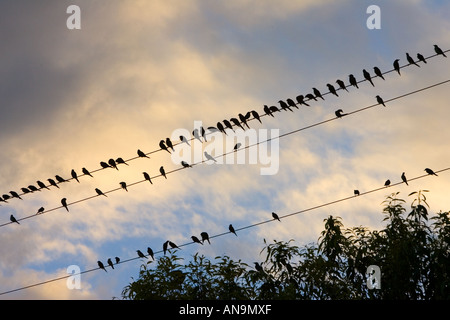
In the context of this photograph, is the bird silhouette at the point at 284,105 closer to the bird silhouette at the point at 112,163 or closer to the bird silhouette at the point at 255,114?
the bird silhouette at the point at 255,114

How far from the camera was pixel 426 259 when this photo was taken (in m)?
25.0

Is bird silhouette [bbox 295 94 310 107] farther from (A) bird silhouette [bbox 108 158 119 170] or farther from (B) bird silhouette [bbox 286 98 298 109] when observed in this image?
(A) bird silhouette [bbox 108 158 119 170]

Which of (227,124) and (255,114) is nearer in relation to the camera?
(255,114)

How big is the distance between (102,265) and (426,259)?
413 inches

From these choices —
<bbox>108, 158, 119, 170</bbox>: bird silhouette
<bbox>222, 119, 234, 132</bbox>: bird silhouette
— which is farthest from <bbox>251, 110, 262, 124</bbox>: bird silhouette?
<bbox>108, 158, 119, 170</bbox>: bird silhouette

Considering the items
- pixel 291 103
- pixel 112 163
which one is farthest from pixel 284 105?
pixel 112 163

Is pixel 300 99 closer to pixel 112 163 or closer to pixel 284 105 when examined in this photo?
pixel 284 105

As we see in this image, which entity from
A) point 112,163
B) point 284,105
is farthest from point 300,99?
point 112,163

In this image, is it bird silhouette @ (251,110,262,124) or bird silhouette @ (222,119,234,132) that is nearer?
bird silhouette @ (251,110,262,124)

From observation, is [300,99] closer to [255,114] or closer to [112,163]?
[255,114]

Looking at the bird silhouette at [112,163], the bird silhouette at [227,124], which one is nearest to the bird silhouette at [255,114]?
the bird silhouette at [227,124]

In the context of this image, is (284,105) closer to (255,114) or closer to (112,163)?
(255,114)

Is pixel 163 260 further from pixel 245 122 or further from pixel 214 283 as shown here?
pixel 245 122
